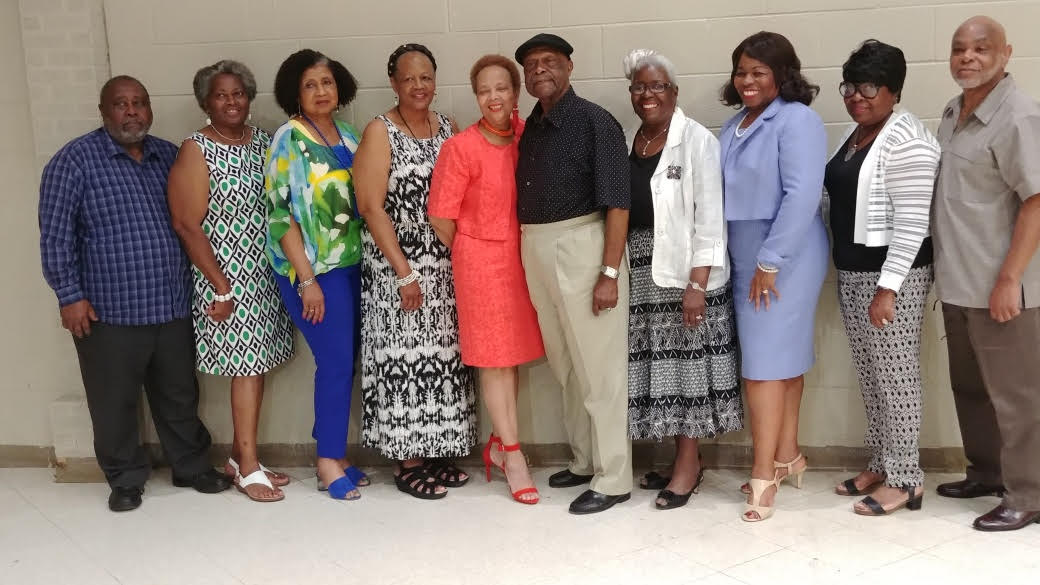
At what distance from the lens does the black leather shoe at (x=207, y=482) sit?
12.9ft

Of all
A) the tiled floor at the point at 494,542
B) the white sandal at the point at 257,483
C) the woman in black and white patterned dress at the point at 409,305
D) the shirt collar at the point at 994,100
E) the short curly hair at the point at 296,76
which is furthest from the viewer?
the white sandal at the point at 257,483

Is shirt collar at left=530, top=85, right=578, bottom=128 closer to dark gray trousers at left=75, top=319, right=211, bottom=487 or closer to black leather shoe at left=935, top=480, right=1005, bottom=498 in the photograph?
dark gray trousers at left=75, top=319, right=211, bottom=487

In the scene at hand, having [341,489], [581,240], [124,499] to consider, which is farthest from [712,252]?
[124,499]

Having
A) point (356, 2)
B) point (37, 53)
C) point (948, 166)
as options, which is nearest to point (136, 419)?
point (37, 53)

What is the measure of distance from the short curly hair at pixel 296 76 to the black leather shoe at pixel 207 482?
150cm

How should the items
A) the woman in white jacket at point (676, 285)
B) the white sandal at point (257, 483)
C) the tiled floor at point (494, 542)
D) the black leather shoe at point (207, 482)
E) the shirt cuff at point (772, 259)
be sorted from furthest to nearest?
the black leather shoe at point (207, 482) → the white sandal at point (257, 483) → the woman in white jacket at point (676, 285) → the shirt cuff at point (772, 259) → the tiled floor at point (494, 542)

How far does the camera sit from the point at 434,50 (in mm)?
3973

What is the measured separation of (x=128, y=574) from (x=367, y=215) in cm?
146

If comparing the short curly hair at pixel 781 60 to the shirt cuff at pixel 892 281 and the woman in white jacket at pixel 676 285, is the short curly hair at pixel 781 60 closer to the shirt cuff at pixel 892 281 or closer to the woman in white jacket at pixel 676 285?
the woman in white jacket at pixel 676 285

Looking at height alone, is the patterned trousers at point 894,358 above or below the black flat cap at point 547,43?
below

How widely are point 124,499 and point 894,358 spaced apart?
2919mm

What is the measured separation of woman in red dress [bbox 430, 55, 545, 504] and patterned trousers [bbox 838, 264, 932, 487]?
115 centimetres

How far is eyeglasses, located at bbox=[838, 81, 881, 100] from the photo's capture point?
3250 millimetres

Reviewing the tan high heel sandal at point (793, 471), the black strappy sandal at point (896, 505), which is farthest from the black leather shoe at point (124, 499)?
the black strappy sandal at point (896, 505)
